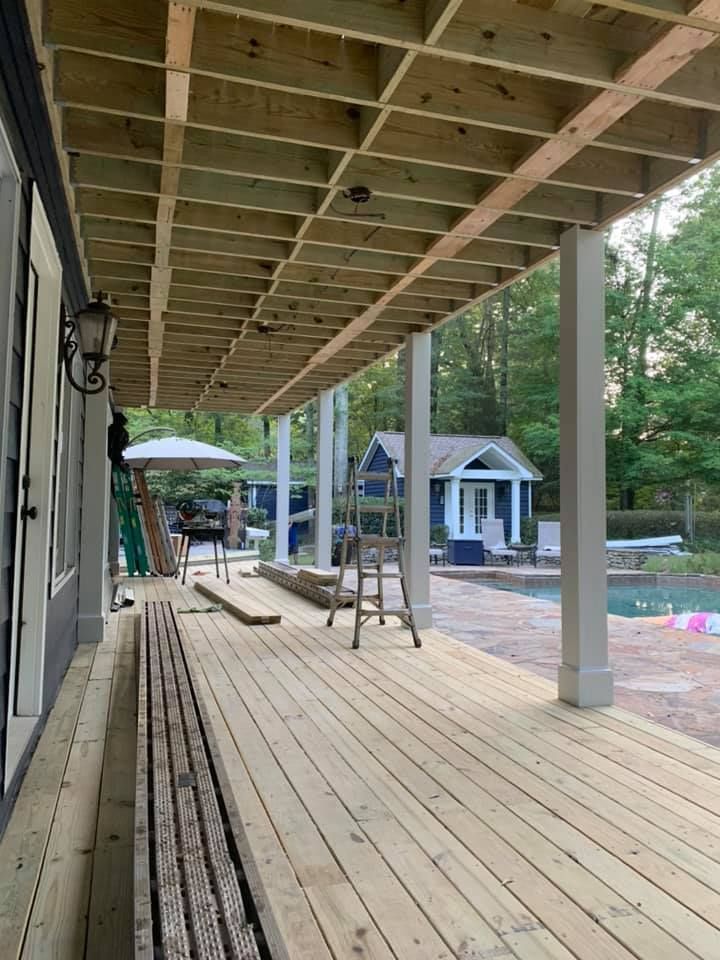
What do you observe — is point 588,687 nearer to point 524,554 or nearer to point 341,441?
point 524,554

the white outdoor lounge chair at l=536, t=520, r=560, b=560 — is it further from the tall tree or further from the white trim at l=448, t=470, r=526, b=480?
the tall tree

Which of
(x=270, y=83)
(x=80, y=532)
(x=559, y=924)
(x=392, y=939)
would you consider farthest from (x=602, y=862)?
(x=80, y=532)

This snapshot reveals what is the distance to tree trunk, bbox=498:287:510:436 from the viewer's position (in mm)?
23844

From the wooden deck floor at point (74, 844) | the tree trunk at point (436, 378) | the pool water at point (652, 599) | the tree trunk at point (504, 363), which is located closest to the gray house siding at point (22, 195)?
the wooden deck floor at point (74, 844)

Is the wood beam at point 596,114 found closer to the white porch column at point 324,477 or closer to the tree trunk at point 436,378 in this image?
the white porch column at point 324,477

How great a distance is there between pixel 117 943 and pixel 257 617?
4471 mm

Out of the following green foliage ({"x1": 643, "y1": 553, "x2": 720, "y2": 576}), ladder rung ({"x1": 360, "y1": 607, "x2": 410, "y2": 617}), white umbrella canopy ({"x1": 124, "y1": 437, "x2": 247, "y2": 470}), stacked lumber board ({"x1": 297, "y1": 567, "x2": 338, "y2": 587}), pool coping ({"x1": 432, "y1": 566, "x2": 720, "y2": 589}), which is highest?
white umbrella canopy ({"x1": 124, "y1": 437, "x2": 247, "y2": 470})

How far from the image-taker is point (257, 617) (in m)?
6.12

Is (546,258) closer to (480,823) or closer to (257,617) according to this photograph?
(480,823)

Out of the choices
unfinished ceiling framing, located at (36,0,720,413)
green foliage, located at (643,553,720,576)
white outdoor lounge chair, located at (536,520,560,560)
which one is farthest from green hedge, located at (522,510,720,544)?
unfinished ceiling framing, located at (36,0,720,413)

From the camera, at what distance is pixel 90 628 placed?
211 inches

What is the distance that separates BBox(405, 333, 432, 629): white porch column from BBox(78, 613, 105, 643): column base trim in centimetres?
253

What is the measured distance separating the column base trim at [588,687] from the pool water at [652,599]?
5.92 meters

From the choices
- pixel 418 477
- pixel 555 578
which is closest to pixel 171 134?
pixel 418 477
